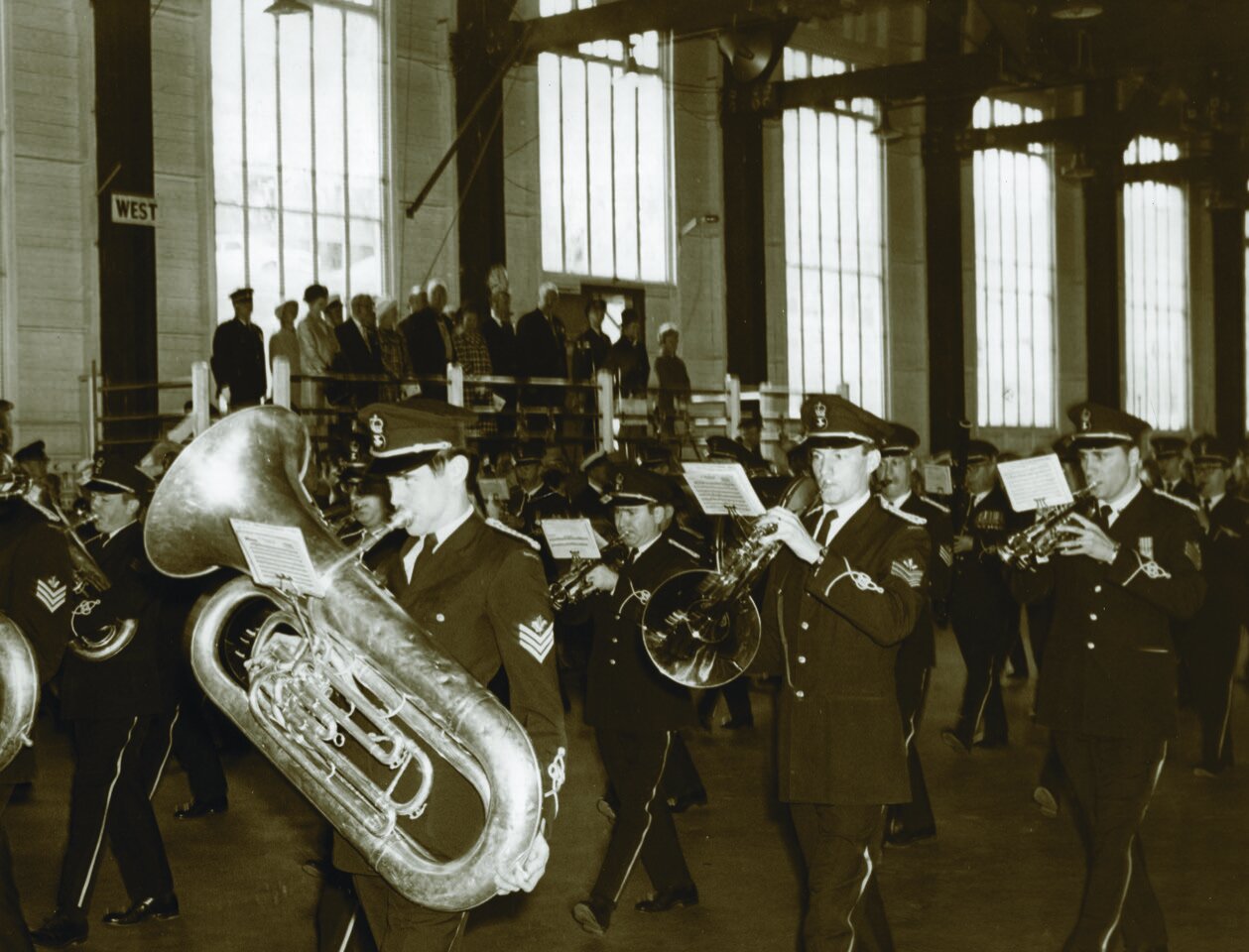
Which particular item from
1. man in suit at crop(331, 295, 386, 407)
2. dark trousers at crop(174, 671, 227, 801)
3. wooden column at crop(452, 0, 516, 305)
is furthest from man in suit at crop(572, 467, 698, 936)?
wooden column at crop(452, 0, 516, 305)

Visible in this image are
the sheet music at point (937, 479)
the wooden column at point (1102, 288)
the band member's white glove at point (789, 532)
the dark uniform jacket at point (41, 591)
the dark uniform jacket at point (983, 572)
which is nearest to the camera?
the band member's white glove at point (789, 532)

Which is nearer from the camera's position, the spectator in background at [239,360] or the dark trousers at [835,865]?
the dark trousers at [835,865]

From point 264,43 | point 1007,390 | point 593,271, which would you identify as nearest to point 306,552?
point 264,43

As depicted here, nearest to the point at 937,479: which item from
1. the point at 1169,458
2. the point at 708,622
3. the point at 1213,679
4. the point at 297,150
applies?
the point at 1213,679

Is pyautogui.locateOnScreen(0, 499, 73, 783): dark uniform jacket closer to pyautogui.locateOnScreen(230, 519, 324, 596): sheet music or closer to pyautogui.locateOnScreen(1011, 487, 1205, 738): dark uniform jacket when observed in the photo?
pyautogui.locateOnScreen(230, 519, 324, 596): sheet music

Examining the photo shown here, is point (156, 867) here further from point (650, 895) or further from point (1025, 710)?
point (1025, 710)

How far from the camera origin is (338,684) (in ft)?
12.1

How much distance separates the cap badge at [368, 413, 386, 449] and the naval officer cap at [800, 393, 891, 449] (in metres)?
1.33

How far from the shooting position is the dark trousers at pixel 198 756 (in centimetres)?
888

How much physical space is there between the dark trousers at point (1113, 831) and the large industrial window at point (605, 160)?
16216 millimetres

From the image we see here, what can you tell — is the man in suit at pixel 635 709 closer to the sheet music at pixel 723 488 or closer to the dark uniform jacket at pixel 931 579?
the dark uniform jacket at pixel 931 579

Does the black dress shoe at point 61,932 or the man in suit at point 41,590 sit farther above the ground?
the man in suit at point 41,590

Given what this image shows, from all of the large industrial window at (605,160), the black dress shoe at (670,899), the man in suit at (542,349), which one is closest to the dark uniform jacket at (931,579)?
the black dress shoe at (670,899)

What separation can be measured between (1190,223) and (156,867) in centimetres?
3141
